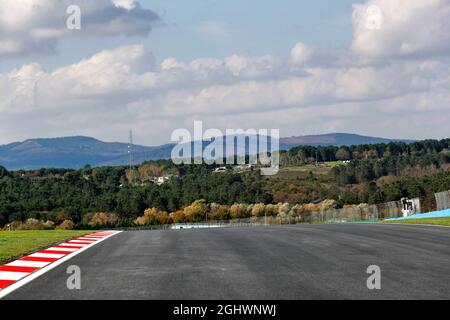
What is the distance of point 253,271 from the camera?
11422mm

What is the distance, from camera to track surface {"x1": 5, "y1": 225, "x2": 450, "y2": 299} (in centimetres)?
916

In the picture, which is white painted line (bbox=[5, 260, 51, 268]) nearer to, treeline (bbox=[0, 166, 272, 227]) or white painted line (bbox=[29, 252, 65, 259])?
white painted line (bbox=[29, 252, 65, 259])

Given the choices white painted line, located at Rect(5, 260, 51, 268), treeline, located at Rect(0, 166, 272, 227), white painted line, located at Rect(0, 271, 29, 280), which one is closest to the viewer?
white painted line, located at Rect(0, 271, 29, 280)

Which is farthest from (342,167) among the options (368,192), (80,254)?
(80,254)

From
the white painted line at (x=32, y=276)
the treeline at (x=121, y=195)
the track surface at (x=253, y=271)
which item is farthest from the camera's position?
the treeline at (x=121, y=195)

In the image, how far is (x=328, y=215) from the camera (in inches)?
3103

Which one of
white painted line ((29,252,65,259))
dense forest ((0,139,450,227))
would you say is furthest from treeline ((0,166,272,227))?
white painted line ((29,252,65,259))

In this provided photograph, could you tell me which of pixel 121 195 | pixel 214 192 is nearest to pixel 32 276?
pixel 214 192

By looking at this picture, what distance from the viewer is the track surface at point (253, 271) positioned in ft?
30.1

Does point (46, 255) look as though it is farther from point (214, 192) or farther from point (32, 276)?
point (214, 192)

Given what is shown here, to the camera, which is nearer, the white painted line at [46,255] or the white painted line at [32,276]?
the white painted line at [32,276]

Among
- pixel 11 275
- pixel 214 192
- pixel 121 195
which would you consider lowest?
pixel 11 275

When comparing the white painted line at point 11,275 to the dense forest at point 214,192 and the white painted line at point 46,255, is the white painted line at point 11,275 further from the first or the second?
the dense forest at point 214,192

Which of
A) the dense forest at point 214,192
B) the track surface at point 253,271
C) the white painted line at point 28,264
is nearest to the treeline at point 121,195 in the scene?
the dense forest at point 214,192
